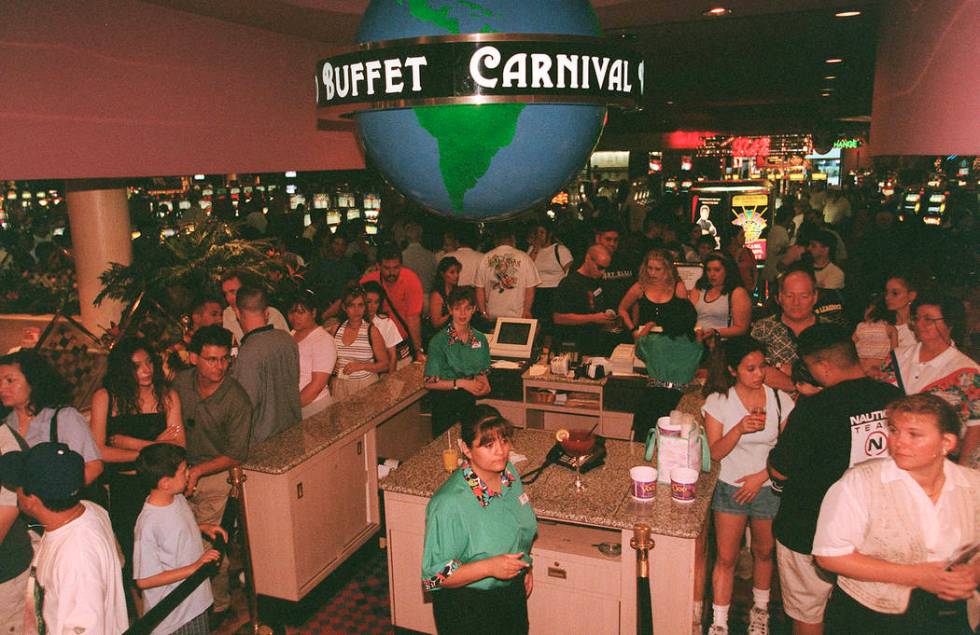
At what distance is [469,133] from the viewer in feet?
4.62

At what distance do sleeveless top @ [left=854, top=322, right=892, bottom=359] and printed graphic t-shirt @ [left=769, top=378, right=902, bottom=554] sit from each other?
1.81 meters

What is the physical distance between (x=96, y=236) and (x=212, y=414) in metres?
2.57

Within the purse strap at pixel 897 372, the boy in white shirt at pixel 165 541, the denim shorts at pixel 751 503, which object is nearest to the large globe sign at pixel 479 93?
the boy in white shirt at pixel 165 541

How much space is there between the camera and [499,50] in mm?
1268

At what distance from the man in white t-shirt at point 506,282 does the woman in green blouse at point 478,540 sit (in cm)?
409

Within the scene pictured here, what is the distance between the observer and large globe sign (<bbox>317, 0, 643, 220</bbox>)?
128 centimetres

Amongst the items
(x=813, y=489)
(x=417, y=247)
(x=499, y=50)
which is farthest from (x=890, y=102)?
(x=417, y=247)

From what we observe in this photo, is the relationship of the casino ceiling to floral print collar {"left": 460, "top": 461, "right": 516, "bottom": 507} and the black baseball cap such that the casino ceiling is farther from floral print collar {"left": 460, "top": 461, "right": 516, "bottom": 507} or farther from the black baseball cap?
the black baseball cap

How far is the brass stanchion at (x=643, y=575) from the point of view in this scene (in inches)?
123

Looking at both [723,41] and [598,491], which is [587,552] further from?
[723,41]

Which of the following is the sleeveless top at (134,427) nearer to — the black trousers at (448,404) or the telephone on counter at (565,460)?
the black trousers at (448,404)

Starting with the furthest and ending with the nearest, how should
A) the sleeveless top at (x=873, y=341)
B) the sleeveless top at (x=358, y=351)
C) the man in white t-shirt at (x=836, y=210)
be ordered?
the man in white t-shirt at (x=836, y=210)
the sleeveless top at (x=358, y=351)
the sleeveless top at (x=873, y=341)

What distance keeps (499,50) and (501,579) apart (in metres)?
2.20

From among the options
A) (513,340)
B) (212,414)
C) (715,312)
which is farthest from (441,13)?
(513,340)
